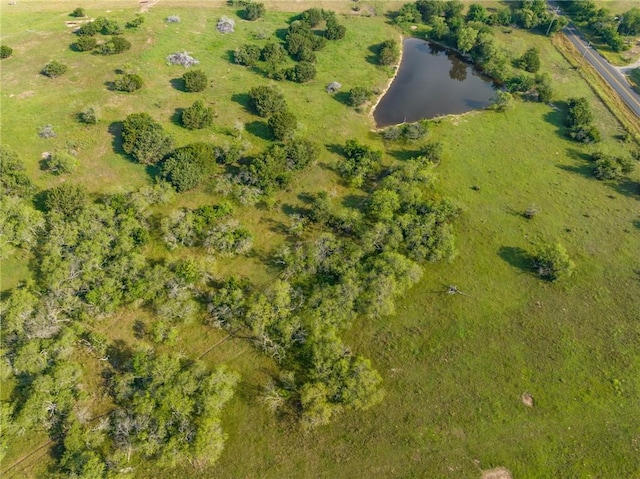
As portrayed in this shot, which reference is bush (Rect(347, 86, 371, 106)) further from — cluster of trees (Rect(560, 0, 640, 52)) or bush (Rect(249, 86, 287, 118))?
cluster of trees (Rect(560, 0, 640, 52))

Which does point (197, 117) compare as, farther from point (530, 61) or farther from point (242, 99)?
point (530, 61)

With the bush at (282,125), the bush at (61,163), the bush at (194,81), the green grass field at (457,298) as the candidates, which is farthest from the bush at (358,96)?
the bush at (61,163)

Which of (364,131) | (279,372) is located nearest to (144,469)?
(279,372)

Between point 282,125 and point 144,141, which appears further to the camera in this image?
point 282,125

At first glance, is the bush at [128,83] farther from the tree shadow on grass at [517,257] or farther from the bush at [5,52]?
the tree shadow on grass at [517,257]

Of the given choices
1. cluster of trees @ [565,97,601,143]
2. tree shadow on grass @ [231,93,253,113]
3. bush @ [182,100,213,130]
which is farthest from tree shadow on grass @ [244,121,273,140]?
cluster of trees @ [565,97,601,143]

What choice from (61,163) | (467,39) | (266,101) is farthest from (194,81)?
(467,39)
